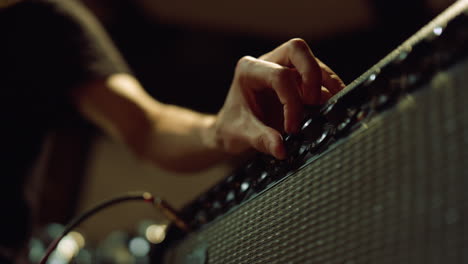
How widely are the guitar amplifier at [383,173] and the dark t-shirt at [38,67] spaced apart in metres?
0.70

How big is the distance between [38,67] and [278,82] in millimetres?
757

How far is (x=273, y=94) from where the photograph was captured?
564 millimetres

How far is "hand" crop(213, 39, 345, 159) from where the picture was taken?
463 mm

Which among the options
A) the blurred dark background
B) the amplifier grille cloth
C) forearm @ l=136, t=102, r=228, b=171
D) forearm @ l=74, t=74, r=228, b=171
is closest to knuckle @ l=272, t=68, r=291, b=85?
the amplifier grille cloth

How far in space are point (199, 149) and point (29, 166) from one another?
38cm

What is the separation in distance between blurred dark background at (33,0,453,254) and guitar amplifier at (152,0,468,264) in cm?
178

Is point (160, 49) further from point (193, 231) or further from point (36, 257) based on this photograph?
point (193, 231)

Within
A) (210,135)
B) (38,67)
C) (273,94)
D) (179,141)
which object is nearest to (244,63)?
(273,94)

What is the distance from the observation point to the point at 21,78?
1035 mm

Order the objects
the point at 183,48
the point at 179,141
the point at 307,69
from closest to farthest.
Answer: the point at 307,69, the point at 179,141, the point at 183,48

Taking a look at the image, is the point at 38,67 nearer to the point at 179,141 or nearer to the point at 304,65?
the point at 179,141

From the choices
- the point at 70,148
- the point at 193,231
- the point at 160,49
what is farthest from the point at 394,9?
the point at 70,148

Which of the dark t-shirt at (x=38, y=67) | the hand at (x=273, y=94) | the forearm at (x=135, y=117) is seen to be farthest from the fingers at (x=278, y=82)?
the dark t-shirt at (x=38, y=67)

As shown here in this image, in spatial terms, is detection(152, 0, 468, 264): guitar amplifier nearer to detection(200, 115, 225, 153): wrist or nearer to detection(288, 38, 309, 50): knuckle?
detection(288, 38, 309, 50): knuckle
